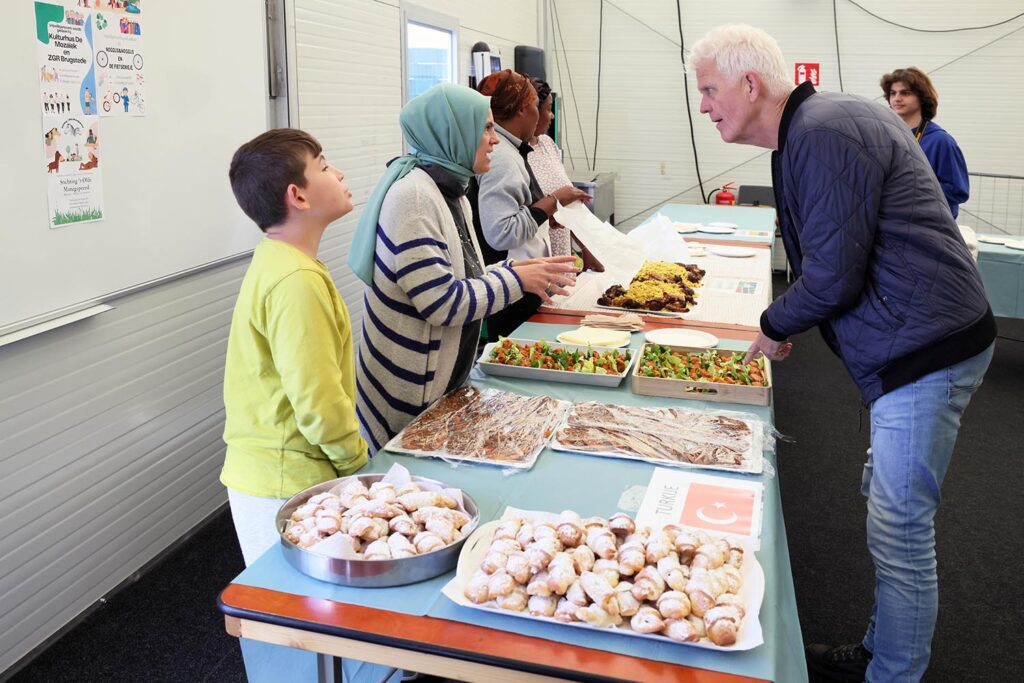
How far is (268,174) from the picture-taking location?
180 centimetres

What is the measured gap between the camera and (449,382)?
2.49 metres

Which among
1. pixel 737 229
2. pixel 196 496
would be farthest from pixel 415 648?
pixel 737 229

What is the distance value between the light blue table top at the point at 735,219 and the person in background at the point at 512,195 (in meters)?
1.75

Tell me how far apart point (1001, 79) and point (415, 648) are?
8.37 meters

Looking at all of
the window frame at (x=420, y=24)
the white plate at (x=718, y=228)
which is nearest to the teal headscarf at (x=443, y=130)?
the window frame at (x=420, y=24)

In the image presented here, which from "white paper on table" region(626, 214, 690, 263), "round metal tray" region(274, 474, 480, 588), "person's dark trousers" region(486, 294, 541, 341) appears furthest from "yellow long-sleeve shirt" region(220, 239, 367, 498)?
"white paper on table" region(626, 214, 690, 263)

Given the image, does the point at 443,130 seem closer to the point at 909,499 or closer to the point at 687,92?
the point at 909,499

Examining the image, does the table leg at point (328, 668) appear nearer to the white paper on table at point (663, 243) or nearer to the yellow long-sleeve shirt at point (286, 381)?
the yellow long-sleeve shirt at point (286, 381)

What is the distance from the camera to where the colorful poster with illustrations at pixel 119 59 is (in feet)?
8.43

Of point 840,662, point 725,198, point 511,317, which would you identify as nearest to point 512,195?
point 511,317

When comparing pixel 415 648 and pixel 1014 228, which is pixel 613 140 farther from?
pixel 415 648

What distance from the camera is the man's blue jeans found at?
1954mm

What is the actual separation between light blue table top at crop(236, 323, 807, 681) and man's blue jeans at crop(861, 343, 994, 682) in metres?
0.30

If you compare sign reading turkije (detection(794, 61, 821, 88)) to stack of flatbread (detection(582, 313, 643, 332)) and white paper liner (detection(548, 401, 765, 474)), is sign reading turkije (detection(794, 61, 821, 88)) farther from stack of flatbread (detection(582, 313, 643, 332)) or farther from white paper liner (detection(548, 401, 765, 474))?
white paper liner (detection(548, 401, 765, 474))
